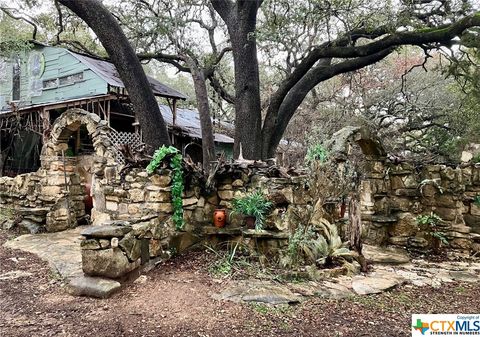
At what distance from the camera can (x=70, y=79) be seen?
11.6 meters

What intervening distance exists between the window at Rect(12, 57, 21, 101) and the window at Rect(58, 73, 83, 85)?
2432 millimetres

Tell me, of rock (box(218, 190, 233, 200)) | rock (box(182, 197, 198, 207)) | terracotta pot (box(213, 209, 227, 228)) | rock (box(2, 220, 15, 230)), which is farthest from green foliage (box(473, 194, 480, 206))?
rock (box(2, 220, 15, 230))

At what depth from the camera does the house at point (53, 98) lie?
430 inches

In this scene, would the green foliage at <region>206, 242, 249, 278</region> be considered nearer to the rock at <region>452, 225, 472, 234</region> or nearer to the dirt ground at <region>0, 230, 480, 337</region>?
the dirt ground at <region>0, 230, 480, 337</region>

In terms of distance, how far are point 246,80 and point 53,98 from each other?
7887 millimetres

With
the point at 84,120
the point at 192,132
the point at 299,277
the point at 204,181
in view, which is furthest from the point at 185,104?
the point at 299,277

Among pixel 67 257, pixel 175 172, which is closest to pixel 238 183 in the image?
pixel 175 172

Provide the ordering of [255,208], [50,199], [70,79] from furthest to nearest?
[70,79] → [50,199] → [255,208]

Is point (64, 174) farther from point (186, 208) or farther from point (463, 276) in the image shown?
point (463, 276)

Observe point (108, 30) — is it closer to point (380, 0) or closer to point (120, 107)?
point (380, 0)

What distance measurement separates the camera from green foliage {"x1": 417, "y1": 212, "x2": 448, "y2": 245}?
245 inches

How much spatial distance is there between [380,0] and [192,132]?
8.14 meters

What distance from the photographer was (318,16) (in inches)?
256

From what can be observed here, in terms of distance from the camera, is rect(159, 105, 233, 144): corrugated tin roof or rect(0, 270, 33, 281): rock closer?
rect(0, 270, 33, 281): rock
